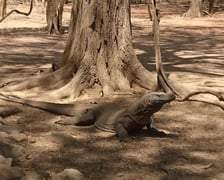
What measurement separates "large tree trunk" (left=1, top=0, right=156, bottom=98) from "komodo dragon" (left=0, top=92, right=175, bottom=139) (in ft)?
1.86

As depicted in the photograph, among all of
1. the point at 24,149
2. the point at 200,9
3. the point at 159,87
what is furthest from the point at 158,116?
the point at 200,9

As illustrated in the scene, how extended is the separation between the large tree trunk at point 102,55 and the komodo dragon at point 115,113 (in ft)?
1.86

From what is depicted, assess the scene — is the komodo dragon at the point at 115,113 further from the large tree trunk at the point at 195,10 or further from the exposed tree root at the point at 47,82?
the large tree trunk at the point at 195,10

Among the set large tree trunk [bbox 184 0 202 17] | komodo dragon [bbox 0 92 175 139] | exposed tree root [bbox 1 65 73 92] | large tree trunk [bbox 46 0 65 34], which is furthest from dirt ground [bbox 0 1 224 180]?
large tree trunk [bbox 184 0 202 17]

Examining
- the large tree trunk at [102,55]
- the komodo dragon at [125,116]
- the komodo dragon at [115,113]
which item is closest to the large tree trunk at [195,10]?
the large tree trunk at [102,55]

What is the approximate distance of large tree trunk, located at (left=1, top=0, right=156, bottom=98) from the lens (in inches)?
221

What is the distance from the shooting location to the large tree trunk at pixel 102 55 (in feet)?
18.4

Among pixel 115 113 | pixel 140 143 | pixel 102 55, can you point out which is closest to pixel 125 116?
pixel 115 113

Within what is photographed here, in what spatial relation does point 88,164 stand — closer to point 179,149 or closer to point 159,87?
point 179,149

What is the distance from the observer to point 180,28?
644 inches

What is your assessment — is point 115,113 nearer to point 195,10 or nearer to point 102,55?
point 102,55

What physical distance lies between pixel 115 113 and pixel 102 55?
4.17 feet

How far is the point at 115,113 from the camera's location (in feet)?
14.9

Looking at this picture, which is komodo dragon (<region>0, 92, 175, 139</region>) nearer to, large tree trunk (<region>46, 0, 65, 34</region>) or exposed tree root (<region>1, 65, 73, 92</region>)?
exposed tree root (<region>1, 65, 73, 92</region>)
